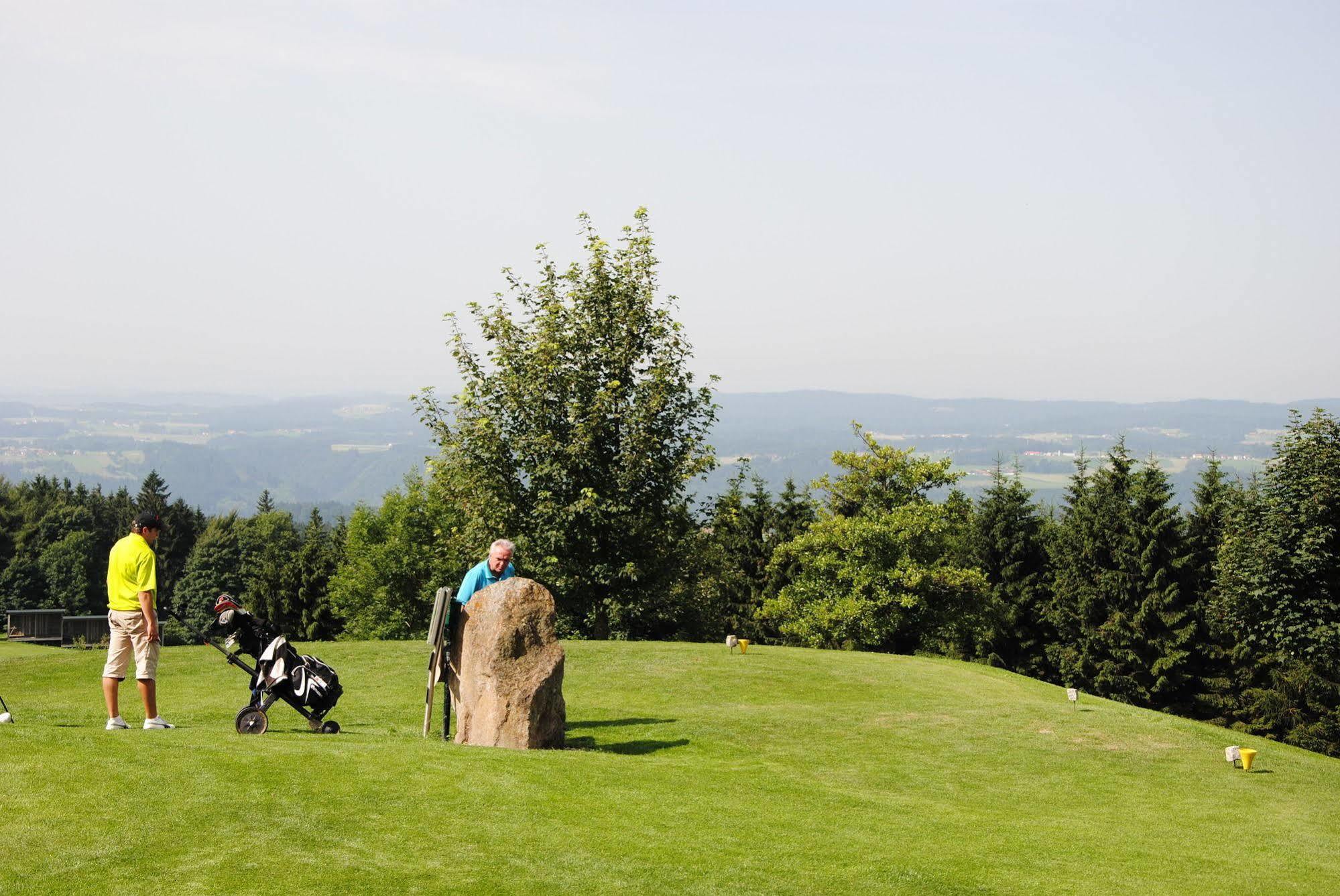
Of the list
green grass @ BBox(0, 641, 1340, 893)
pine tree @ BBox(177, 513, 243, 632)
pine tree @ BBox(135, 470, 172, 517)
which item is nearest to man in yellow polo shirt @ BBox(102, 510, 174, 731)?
green grass @ BBox(0, 641, 1340, 893)

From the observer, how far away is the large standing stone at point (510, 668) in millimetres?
15289

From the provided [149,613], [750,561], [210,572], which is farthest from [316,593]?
[149,613]

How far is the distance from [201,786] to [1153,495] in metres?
57.8

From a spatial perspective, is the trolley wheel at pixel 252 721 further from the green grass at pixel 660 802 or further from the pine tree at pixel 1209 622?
the pine tree at pixel 1209 622

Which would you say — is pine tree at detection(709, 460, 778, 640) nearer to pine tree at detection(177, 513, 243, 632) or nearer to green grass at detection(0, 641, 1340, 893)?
green grass at detection(0, 641, 1340, 893)

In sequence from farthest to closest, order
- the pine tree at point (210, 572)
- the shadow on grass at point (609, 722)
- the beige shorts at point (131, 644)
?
the pine tree at point (210, 572)
the shadow on grass at point (609, 722)
the beige shorts at point (131, 644)

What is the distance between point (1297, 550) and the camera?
40.1 m

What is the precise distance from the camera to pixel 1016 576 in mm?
65625

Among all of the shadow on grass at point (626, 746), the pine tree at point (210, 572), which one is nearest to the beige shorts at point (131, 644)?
the shadow on grass at point (626, 746)

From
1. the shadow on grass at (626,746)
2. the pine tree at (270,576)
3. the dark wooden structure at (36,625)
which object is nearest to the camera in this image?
the shadow on grass at (626,746)

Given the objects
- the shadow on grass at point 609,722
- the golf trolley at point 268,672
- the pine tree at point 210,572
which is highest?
the golf trolley at point 268,672

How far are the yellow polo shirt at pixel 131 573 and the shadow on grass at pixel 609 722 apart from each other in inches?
292

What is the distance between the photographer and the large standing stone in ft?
50.2

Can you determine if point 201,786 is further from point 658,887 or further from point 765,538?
point 765,538
